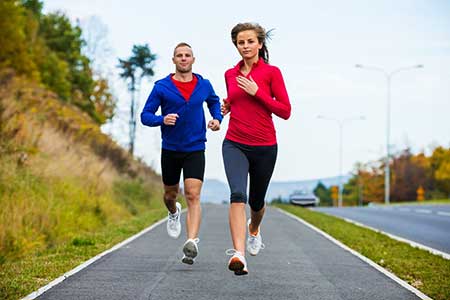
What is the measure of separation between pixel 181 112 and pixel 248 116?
84cm

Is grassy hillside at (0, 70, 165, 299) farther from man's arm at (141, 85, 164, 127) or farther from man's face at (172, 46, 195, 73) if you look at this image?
man's face at (172, 46, 195, 73)

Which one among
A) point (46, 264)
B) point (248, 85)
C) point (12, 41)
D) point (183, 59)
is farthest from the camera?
point (12, 41)

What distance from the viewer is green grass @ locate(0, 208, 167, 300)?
742 centimetres

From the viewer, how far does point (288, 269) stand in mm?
9523

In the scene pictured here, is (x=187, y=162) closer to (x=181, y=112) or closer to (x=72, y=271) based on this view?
(x=181, y=112)

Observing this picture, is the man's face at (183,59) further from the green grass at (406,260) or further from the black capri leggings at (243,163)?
the green grass at (406,260)

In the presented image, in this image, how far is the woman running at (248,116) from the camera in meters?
7.04

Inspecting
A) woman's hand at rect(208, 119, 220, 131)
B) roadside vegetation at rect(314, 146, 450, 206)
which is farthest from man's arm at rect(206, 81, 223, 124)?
roadside vegetation at rect(314, 146, 450, 206)

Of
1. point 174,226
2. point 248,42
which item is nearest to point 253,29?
point 248,42

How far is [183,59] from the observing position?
7453mm

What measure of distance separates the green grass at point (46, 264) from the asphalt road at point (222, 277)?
0.25 metres

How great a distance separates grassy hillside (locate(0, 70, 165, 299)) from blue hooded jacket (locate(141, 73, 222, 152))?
197 cm

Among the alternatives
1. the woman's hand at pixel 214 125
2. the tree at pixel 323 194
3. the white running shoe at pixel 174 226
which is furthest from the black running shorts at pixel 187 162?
the tree at pixel 323 194

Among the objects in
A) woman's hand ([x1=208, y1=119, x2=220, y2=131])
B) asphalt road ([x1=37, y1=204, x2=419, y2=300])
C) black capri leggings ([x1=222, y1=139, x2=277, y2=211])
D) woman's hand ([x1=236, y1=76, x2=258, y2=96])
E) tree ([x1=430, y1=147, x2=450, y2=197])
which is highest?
tree ([x1=430, y1=147, x2=450, y2=197])
